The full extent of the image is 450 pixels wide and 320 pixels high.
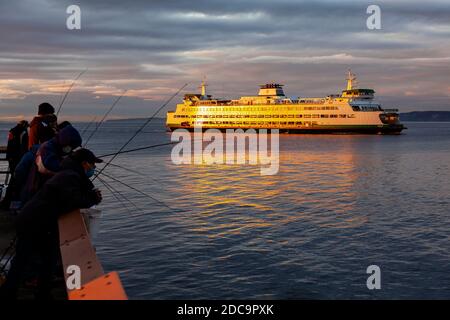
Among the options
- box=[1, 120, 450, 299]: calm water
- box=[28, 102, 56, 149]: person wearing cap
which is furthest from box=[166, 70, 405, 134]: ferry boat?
box=[28, 102, 56, 149]: person wearing cap

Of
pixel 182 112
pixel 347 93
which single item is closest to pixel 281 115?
pixel 347 93

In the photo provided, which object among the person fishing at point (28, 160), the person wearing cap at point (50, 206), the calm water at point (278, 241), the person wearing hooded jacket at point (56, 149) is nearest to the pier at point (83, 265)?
the person wearing cap at point (50, 206)

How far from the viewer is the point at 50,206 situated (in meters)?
4.95

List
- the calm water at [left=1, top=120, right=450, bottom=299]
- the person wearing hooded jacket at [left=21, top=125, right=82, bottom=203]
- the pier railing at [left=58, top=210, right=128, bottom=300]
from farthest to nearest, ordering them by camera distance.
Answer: the calm water at [left=1, top=120, right=450, bottom=299]
the person wearing hooded jacket at [left=21, top=125, right=82, bottom=203]
the pier railing at [left=58, top=210, right=128, bottom=300]

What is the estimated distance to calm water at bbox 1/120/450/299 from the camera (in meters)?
9.03

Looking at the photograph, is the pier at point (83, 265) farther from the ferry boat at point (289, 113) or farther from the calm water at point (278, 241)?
the ferry boat at point (289, 113)

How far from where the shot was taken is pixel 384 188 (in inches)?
974

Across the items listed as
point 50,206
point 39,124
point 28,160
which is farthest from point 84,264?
point 39,124

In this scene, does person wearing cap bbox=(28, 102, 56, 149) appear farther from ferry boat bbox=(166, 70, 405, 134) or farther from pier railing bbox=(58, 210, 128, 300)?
ferry boat bbox=(166, 70, 405, 134)

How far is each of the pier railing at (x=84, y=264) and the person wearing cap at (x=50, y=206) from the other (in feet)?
0.57

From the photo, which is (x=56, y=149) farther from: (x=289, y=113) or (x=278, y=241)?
(x=289, y=113)

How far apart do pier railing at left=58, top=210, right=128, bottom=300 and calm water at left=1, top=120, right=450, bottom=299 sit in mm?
3576

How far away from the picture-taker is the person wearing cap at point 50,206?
488 centimetres
